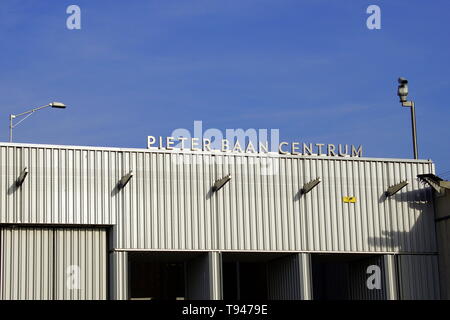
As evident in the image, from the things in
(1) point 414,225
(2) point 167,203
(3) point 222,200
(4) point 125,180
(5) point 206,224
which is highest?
(4) point 125,180

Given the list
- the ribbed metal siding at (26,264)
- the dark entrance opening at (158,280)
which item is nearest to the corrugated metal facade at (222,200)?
the ribbed metal siding at (26,264)

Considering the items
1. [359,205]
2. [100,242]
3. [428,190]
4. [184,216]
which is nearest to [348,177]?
[359,205]

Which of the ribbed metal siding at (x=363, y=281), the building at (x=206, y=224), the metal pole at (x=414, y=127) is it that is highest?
the metal pole at (x=414, y=127)

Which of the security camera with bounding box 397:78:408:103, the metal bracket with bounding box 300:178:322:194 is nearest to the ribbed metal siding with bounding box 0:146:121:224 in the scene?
the metal bracket with bounding box 300:178:322:194

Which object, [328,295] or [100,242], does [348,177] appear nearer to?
[328,295]

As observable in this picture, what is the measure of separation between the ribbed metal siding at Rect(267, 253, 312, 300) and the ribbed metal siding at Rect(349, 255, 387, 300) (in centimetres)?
438

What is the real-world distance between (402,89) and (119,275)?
2322cm

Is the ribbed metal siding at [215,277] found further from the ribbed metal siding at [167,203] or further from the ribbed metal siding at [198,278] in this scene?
the ribbed metal siding at [167,203]

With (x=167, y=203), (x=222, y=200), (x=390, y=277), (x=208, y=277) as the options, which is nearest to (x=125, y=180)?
(x=167, y=203)

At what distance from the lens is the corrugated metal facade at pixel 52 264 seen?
149 ft

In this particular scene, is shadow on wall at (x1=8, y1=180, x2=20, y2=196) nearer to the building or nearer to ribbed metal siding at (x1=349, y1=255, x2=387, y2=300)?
the building

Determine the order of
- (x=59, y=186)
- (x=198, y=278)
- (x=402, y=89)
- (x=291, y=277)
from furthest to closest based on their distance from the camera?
(x=402, y=89) → (x=291, y=277) → (x=198, y=278) → (x=59, y=186)

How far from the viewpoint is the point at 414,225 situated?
52.3 metres

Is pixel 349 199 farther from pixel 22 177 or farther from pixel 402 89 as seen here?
pixel 22 177
